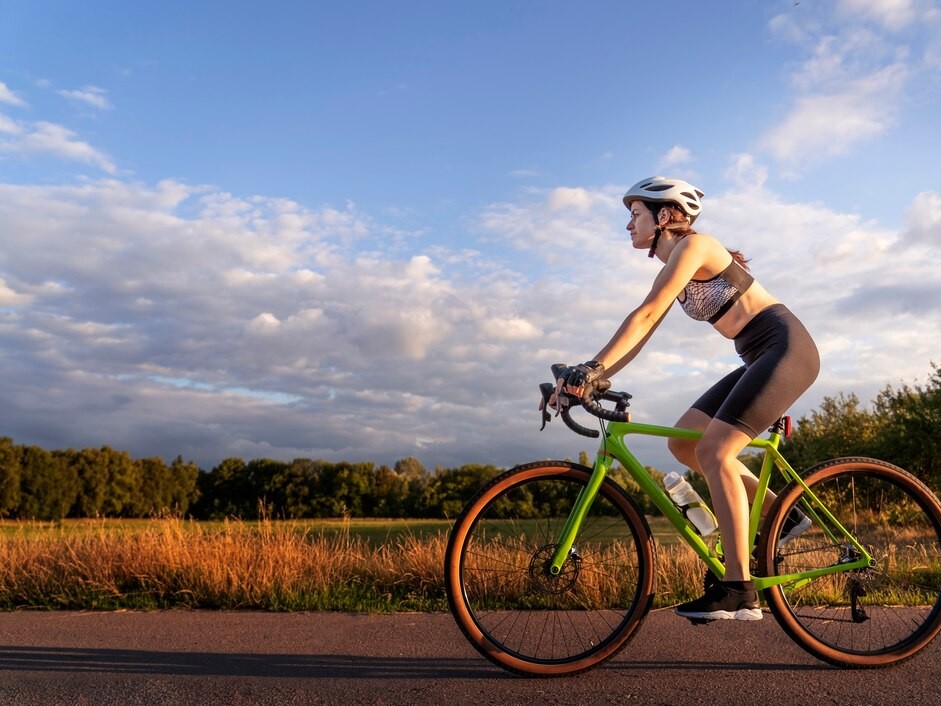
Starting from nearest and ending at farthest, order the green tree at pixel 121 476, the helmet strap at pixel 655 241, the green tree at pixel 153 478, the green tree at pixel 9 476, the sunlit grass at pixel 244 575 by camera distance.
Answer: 1. the helmet strap at pixel 655 241
2. the sunlit grass at pixel 244 575
3. the green tree at pixel 9 476
4. the green tree at pixel 121 476
5. the green tree at pixel 153 478

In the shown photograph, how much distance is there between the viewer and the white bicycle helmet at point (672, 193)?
4.19m

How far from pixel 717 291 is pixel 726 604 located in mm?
1549

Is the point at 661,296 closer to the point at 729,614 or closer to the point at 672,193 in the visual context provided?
the point at 672,193

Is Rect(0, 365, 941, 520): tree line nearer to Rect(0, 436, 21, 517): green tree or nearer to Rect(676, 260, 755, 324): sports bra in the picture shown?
Rect(0, 436, 21, 517): green tree

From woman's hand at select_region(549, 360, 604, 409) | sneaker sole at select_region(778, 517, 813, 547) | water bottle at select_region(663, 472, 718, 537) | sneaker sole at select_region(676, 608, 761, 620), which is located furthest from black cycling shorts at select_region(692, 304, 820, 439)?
sneaker sole at select_region(676, 608, 761, 620)

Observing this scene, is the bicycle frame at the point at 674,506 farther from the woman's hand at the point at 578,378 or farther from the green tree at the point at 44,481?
the green tree at the point at 44,481

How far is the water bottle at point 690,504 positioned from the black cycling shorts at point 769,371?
0.40m

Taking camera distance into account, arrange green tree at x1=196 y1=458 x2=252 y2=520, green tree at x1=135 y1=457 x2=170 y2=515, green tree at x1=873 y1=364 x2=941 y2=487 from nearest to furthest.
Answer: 1. green tree at x1=873 y1=364 x2=941 y2=487
2. green tree at x1=196 y1=458 x2=252 y2=520
3. green tree at x1=135 y1=457 x2=170 y2=515

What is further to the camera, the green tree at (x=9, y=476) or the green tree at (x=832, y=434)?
the green tree at (x=9, y=476)

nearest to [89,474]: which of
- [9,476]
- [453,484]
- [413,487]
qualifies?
[9,476]

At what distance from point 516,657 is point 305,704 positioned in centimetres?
98

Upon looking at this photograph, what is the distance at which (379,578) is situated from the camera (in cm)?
635

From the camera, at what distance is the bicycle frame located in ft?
12.4

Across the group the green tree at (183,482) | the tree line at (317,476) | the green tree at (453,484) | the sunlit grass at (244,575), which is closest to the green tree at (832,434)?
the tree line at (317,476)
